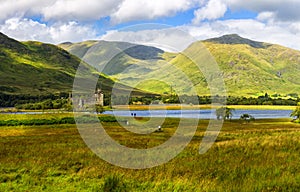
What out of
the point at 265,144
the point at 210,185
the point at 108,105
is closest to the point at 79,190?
the point at 210,185

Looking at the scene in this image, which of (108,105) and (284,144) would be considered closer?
(284,144)

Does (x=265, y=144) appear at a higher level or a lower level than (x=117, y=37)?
lower

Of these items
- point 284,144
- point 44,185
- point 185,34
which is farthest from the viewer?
point 284,144

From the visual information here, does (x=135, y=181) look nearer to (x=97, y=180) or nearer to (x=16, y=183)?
(x=97, y=180)

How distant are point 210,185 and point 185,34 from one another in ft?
46.2

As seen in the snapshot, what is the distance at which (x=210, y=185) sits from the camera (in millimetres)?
15406

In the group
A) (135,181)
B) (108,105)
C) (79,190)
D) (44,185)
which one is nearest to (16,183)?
(44,185)

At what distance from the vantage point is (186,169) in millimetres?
18969

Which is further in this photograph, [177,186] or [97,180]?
[97,180]

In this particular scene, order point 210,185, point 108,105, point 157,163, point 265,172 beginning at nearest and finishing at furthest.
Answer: point 210,185
point 265,172
point 157,163
point 108,105

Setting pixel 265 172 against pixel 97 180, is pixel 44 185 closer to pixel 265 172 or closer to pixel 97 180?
pixel 97 180

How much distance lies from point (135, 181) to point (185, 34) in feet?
44.7

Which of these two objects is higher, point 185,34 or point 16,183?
point 185,34

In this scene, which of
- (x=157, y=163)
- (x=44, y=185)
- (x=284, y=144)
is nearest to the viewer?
(x=44, y=185)
